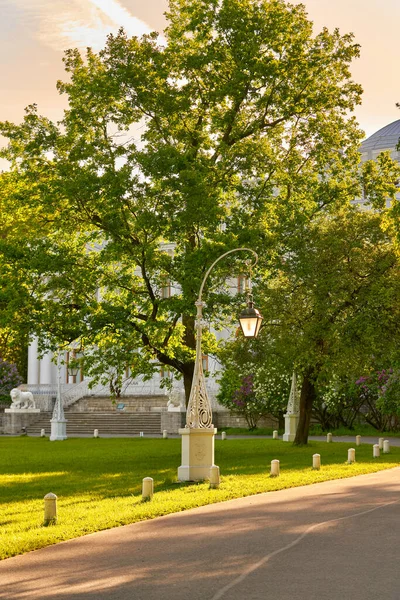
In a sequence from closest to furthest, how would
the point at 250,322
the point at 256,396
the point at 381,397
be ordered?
the point at 250,322
the point at 381,397
the point at 256,396

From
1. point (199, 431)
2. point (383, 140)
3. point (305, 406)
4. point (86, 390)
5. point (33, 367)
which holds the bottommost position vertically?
point (199, 431)

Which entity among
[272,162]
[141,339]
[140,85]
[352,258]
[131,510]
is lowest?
[131,510]

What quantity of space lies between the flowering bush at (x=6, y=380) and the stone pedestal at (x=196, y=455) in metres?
46.0

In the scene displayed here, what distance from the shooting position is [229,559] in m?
11.1

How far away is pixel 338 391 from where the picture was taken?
48562 millimetres

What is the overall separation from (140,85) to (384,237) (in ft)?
36.6

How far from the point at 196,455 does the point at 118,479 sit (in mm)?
2635

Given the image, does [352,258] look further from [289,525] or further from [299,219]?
[289,525]

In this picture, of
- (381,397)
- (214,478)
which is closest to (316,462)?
(214,478)

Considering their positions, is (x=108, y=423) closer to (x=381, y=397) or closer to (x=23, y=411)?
(x=23, y=411)

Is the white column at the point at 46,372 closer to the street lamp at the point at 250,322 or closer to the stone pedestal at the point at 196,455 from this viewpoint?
the stone pedestal at the point at 196,455

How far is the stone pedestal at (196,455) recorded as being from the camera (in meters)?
21.5

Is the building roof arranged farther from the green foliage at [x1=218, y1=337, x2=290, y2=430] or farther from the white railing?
the green foliage at [x1=218, y1=337, x2=290, y2=430]

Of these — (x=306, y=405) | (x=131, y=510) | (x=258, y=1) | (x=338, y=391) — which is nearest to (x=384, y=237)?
(x=306, y=405)
